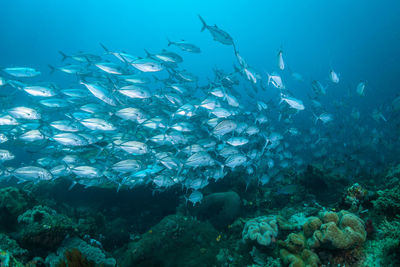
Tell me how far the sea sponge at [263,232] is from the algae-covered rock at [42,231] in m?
4.00

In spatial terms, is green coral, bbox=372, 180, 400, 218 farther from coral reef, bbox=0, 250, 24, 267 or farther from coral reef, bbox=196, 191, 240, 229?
coral reef, bbox=0, 250, 24, 267

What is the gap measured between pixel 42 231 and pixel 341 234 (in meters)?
A: 5.49

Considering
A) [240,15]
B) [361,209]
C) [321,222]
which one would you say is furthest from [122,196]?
[240,15]

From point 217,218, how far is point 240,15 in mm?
140160

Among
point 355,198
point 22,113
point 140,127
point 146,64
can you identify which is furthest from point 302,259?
point 22,113

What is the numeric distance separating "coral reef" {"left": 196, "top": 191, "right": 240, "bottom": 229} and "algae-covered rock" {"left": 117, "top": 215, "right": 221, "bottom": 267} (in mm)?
821

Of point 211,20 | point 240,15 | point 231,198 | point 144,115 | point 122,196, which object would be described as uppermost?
point 211,20

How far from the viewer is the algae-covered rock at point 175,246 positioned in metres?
4.57

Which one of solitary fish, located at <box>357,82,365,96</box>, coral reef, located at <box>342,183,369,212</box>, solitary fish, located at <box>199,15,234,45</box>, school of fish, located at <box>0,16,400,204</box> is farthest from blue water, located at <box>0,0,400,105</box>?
coral reef, located at <box>342,183,369,212</box>

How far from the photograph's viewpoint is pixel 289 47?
12162cm

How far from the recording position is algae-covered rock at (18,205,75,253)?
397cm

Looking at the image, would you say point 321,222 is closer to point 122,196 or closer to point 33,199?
point 122,196

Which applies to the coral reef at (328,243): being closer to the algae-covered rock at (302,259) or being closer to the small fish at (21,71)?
the algae-covered rock at (302,259)

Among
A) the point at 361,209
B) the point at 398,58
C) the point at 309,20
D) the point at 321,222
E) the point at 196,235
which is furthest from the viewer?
the point at 309,20
